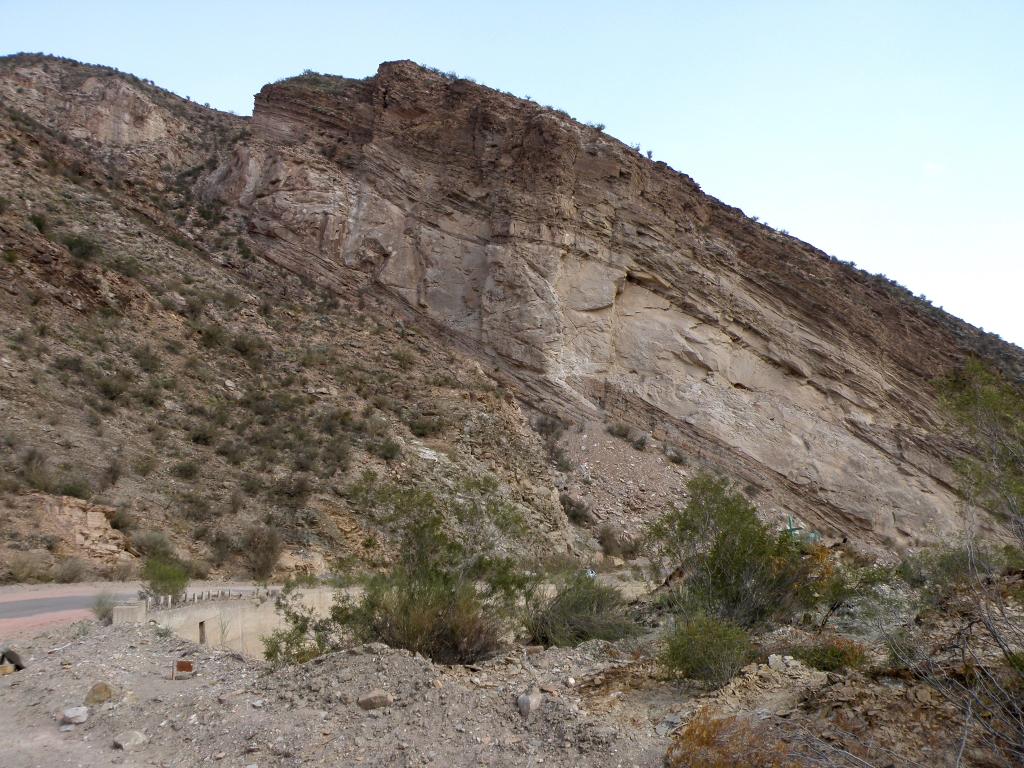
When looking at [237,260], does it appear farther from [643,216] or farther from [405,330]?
[643,216]

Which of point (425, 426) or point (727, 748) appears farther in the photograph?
point (425, 426)

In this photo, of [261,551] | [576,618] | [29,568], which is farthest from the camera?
[261,551]

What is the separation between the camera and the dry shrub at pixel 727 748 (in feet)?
14.9

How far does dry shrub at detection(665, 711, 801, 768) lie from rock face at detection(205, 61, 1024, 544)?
75.3 ft

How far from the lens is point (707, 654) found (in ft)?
22.5

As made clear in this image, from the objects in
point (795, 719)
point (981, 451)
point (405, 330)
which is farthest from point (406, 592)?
point (405, 330)

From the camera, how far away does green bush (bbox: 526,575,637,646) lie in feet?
31.8

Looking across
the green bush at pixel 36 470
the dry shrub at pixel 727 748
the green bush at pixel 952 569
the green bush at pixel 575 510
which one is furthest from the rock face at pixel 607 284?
the dry shrub at pixel 727 748

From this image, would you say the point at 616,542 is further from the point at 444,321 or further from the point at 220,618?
the point at 220,618

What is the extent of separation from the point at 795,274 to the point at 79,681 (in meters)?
32.4

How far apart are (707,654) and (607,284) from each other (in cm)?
2470

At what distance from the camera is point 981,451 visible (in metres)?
5.62

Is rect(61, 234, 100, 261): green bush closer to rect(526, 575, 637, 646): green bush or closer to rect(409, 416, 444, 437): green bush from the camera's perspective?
rect(409, 416, 444, 437): green bush

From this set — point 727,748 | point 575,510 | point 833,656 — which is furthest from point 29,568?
point 575,510
